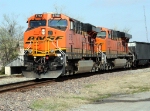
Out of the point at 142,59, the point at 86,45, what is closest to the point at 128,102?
the point at 86,45

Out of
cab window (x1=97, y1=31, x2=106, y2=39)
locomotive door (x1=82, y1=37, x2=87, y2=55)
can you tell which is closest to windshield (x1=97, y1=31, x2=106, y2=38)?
cab window (x1=97, y1=31, x2=106, y2=39)

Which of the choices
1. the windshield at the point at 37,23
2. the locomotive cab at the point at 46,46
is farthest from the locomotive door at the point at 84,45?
the windshield at the point at 37,23

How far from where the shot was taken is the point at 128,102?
36.0ft

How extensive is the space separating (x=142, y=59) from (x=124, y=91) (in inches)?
1027

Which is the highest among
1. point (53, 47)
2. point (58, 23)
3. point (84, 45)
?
point (58, 23)

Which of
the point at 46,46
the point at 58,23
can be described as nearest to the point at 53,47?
the point at 46,46

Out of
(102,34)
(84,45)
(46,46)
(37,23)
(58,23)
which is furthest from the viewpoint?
(102,34)

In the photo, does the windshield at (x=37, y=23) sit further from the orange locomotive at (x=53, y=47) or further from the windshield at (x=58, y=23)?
the windshield at (x=58, y=23)

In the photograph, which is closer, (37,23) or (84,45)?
(37,23)

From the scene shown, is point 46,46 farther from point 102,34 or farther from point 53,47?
point 102,34

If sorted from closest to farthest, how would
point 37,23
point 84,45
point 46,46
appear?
1. point 46,46
2. point 37,23
3. point 84,45

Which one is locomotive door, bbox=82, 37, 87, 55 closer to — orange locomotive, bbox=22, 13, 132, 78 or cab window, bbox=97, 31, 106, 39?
orange locomotive, bbox=22, 13, 132, 78

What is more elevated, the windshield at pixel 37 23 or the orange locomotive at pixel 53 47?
the windshield at pixel 37 23

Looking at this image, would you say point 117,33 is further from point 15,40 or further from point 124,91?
point 15,40
